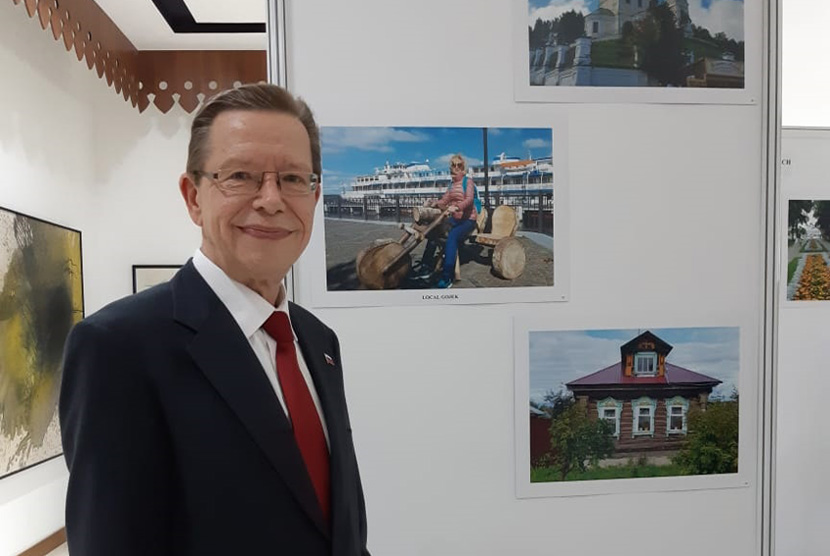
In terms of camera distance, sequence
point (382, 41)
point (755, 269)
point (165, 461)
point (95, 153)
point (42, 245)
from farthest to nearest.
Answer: point (95, 153) → point (42, 245) → point (755, 269) → point (382, 41) → point (165, 461)

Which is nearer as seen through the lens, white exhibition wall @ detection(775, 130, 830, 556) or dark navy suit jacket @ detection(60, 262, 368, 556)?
dark navy suit jacket @ detection(60, 262, 368, 556)

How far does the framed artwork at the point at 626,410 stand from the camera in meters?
1.72

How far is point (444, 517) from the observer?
66.7 inches

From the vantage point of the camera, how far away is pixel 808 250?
99.2 inches

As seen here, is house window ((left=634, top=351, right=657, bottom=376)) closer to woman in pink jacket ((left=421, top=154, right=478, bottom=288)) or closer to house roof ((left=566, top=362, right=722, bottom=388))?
house roof ((left=566, top=362, right=722, bottom=388))

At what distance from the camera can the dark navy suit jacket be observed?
2.72ft

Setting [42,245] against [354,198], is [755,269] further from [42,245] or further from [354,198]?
[42,245]

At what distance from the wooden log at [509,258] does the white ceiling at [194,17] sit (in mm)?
3108

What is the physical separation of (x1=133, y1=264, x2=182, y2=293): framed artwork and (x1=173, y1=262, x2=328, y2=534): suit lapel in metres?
4.33

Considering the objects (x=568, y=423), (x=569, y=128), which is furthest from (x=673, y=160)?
(x=568, y=423)

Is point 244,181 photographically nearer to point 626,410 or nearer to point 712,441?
point 626,410

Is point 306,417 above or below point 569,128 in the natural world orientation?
below

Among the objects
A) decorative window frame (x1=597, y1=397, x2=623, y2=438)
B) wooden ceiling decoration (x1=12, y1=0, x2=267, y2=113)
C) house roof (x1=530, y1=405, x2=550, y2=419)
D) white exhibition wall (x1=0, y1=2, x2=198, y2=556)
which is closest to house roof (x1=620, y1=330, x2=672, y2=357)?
decorative window frame (x1=597, y1=397, x2=623, y2=438)

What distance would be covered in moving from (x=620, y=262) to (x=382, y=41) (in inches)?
31.6
